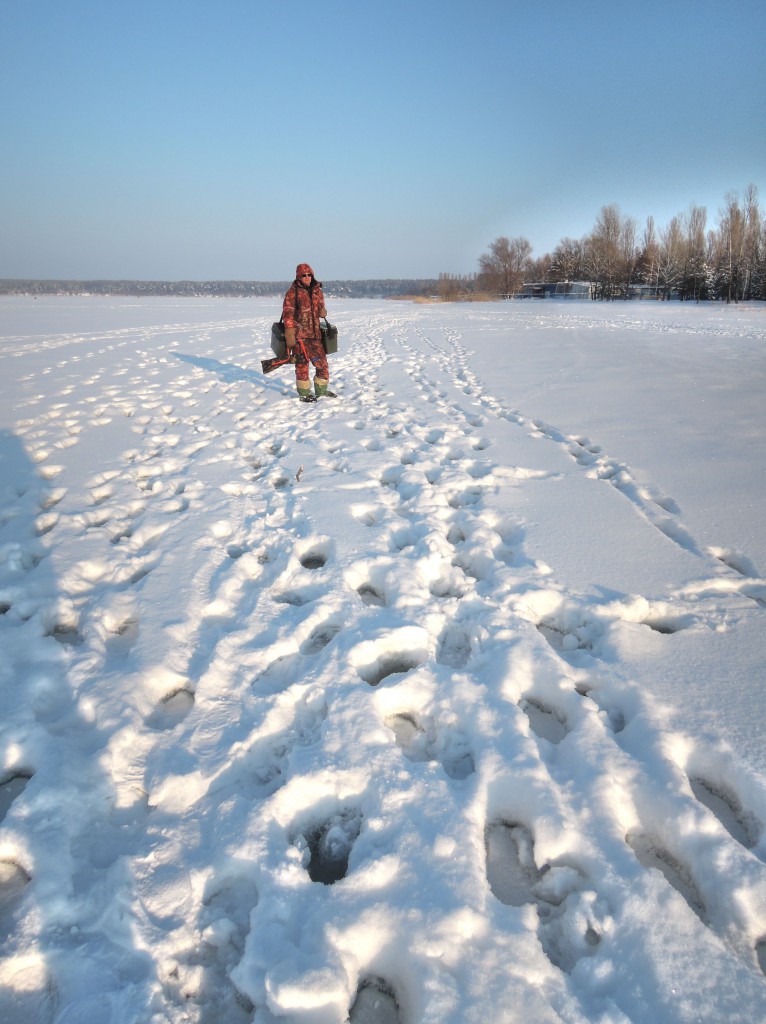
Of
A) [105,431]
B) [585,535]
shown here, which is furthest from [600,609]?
[105,431]

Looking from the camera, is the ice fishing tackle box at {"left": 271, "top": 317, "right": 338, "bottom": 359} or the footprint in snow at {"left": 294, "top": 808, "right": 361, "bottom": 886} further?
the ice fishing tackle box at {"left": 271, "top": 317, "right": 338, "bottom": 359}

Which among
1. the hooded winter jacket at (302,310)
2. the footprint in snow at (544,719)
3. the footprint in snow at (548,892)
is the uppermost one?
the hooded winter jacket at (302,310)

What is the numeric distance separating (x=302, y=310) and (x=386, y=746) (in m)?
5.45

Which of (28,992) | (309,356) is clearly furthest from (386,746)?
(309,356)

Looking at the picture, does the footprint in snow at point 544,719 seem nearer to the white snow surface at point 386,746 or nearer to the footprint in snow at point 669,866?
the white snow surface at point 386,746

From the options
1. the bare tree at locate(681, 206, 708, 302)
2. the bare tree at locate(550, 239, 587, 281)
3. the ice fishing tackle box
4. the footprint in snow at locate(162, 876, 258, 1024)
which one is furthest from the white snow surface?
the bare tree at locate(550, 239, 587, 281)

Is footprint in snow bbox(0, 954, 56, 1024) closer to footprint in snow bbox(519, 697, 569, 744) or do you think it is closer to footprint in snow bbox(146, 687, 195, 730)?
footprint in snow bbox(146, 687, 195, 730)

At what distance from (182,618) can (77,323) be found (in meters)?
18.3

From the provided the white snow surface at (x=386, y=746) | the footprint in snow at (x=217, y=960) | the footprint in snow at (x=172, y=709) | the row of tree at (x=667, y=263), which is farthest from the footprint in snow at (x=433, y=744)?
the row of tree at (x=667, y=263)

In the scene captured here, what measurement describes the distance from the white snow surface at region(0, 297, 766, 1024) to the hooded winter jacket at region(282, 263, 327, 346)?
2951 mm

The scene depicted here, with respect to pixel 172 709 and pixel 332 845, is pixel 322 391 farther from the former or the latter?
pixel 332 845

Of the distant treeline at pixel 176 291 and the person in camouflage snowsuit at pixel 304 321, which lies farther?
the distant treeline at pixel 176 291

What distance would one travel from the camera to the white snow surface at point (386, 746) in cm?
103

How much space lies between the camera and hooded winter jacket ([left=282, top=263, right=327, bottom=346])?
572cm
